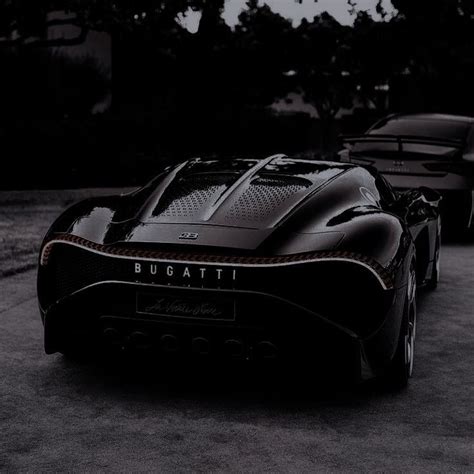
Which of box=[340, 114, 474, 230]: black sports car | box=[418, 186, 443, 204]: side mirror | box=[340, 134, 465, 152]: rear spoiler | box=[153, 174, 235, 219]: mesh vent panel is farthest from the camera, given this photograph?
box=[340, 114, 474, 230]: black sports car

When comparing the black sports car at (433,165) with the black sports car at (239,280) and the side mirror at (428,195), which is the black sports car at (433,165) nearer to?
the side mirror at (428,195)

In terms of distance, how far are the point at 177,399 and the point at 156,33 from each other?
16.8m

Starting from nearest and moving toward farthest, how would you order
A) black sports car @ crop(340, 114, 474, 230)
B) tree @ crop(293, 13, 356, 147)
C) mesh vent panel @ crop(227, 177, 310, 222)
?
mesh vent panel @ crop(227, 177, 310, 222)
black sports car @ crop(340, 114, 474, 230)
tree @ crop(293, 13, 356, 147)

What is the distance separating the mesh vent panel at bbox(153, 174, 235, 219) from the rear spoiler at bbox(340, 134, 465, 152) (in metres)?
4.06

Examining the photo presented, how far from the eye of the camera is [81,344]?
16.7 ft

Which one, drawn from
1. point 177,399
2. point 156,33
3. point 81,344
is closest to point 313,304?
point 177,399

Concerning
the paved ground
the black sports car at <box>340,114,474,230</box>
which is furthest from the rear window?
the paved ground

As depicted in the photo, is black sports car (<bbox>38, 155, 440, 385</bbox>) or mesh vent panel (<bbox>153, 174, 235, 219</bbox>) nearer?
black sports car (<bbox>38, 155, 440, 385</bbox>)

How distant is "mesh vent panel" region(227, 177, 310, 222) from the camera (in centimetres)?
516

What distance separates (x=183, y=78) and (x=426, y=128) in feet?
37.6

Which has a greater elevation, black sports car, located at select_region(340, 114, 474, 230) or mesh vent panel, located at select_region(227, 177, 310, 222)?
mesh vent panel, located at select_region(227, 177, 310, 222)

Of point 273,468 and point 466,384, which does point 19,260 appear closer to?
point 466,384

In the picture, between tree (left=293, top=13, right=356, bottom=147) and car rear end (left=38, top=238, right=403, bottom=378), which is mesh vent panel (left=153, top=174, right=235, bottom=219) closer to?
car rear end (left=38, top=238, right=403, bottom=378)

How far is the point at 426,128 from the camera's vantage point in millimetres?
11836
